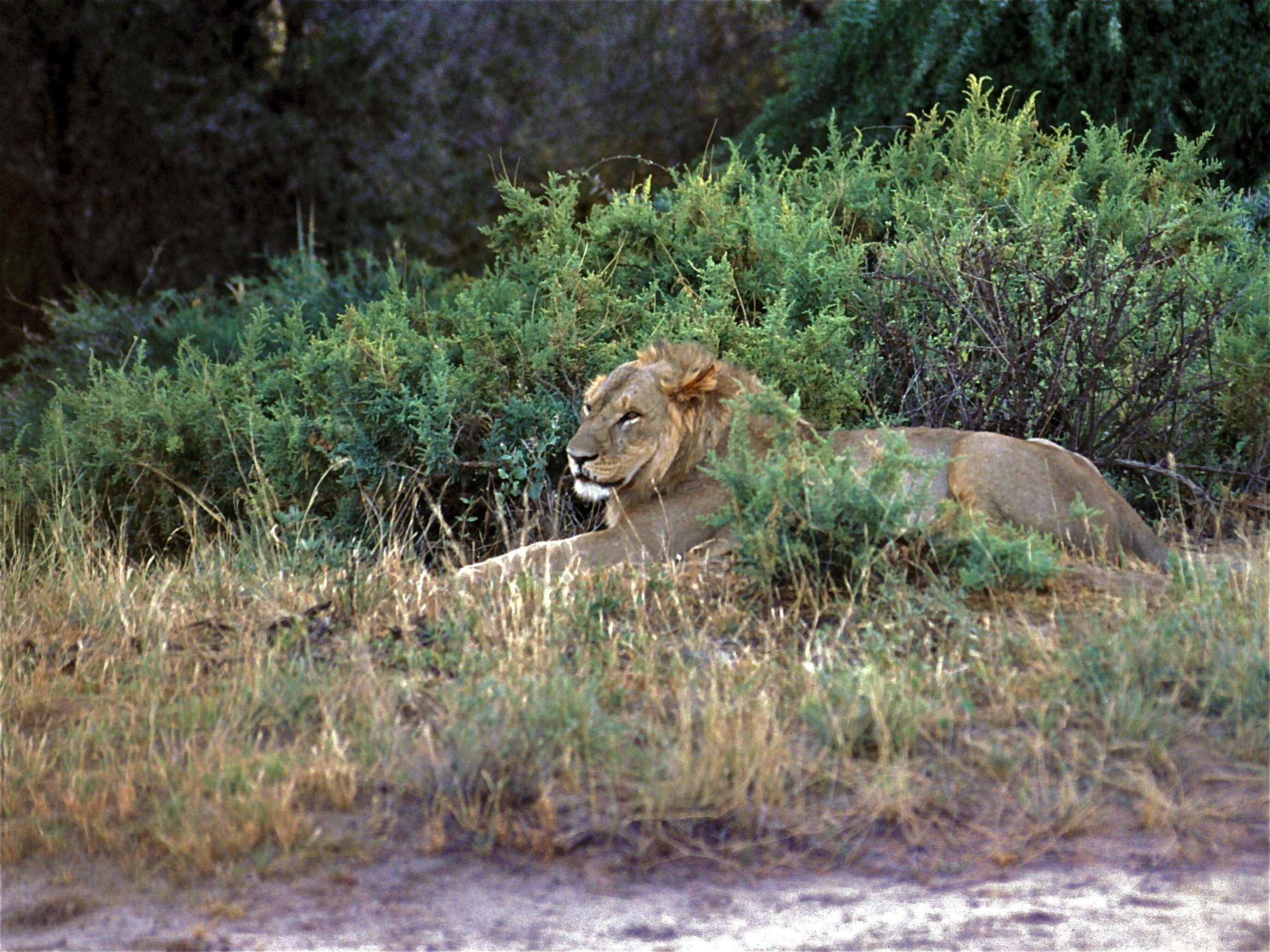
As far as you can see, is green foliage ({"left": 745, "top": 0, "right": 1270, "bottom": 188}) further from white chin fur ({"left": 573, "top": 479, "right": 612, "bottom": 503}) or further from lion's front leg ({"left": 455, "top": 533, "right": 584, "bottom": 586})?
lion's front leg ({"left": 455, "top": 533, "right": 584, "bottom": 586})

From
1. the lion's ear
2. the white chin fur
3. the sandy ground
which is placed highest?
the lion's ear

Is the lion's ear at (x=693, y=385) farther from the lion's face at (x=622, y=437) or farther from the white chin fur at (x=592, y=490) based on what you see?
the white chin fur at (x=592, y=490)

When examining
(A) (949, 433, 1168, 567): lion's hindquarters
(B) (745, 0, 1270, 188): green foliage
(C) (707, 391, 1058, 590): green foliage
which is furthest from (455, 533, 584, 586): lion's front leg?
(B) (745, 0, 1270, 188): green foliage

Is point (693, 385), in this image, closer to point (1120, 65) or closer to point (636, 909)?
point (636, 909)

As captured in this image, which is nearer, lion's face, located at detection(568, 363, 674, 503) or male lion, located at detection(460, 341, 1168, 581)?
male lion, located at detection(460, 341, 1168, 581)

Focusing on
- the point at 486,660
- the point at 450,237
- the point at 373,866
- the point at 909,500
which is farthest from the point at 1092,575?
the point at 450,237

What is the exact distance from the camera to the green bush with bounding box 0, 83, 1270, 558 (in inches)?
293

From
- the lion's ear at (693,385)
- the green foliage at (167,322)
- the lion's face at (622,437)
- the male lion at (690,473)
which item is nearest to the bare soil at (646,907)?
the male lion at (690,473)

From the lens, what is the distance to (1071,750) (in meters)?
4.46

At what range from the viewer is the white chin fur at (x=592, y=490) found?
6.64 meters

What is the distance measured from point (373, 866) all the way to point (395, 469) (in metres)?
3.98

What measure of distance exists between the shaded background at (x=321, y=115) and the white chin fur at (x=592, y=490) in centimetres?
1248

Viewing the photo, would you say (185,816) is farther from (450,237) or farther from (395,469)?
(450,237)

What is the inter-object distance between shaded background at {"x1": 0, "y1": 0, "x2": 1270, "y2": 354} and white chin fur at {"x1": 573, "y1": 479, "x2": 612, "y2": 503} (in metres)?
12.5
